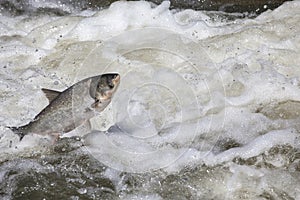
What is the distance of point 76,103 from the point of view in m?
3.26

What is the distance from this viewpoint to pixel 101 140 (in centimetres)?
346

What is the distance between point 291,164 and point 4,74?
72.5 inches

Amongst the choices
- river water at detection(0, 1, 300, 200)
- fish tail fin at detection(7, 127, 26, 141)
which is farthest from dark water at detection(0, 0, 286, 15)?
fish tail fin at detection(7, 127, 26, 141)

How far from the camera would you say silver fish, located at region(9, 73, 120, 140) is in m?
3.24

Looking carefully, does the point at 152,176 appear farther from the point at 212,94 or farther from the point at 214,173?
the point at 212,94

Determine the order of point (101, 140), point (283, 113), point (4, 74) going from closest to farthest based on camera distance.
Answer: point (101, 140) < point (283, 113) < point (4, 74)

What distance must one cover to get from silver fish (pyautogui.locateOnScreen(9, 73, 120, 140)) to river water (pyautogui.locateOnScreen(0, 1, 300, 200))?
0.55ft

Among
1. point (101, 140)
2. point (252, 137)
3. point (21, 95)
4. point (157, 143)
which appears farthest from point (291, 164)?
point (21, 95)

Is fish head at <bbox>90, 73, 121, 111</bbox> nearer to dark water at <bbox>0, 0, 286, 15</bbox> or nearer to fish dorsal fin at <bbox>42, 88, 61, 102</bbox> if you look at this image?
fish dorsal fin at <bbox>42, 88, 61, 102</bbox>

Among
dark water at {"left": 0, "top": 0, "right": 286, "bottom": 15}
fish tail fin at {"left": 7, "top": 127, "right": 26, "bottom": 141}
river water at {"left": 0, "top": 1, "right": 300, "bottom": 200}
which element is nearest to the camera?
river water at {"left": 0, "top": 1, "right": 300, "bottom": 200}

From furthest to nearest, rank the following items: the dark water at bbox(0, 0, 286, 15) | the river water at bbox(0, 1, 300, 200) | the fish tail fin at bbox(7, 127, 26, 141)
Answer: the dark water at bbox(0, 0, 286, 15) → the fish tail fin at bbox(7, 127, 26, 141) → the river water at bbox(0, 1, 300, 200)

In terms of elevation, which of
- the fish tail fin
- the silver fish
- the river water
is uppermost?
the silver fish

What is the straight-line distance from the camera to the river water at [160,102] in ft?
10.6

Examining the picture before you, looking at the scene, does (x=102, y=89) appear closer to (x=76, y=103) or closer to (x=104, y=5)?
(x=76, y=103)
